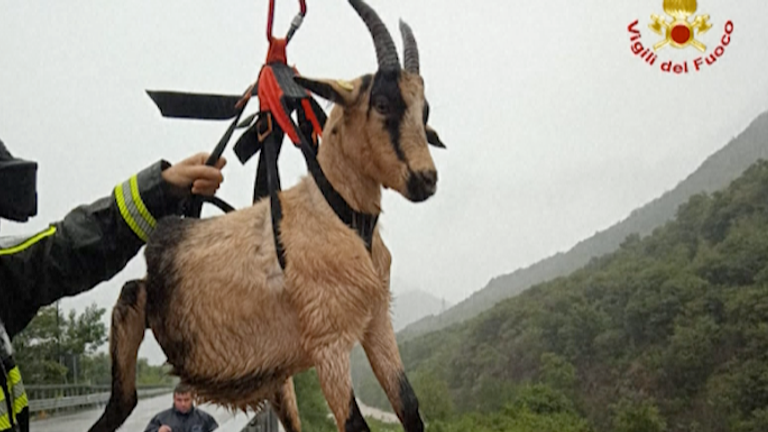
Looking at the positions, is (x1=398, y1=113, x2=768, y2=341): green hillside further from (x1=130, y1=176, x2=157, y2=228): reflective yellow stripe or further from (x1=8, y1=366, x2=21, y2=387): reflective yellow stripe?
(x1=8, y1=366, x2=21, y2=387): reflective yellow stripe

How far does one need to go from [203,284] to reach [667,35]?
225 cm

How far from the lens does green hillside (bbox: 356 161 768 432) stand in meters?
3.12

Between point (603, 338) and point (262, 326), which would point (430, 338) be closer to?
point (603, 338)

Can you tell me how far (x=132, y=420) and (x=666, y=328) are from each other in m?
2.50

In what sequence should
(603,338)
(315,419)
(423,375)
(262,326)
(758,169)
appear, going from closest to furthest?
(262,326), (315,419), (423,375), (603,338), (758,169)

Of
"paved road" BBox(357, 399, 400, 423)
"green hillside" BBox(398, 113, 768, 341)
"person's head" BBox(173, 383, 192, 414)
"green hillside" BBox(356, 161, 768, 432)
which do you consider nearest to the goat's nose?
"person's head" BBox(173, 383, 192, 414)

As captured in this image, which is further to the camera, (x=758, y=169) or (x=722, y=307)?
(x=758, y=169)

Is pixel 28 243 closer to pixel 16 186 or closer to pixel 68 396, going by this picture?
pixel 16 186

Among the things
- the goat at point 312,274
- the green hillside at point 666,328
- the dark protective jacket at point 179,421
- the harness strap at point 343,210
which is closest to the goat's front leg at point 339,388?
the goat at point 312,274

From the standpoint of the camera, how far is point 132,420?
5.34ft

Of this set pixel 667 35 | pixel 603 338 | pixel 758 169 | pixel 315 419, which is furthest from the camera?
pixel 758 169

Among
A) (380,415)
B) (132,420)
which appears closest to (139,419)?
(132,420)

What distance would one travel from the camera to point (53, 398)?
4.94 ft

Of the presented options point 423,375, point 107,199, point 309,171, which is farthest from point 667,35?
point 107,199
